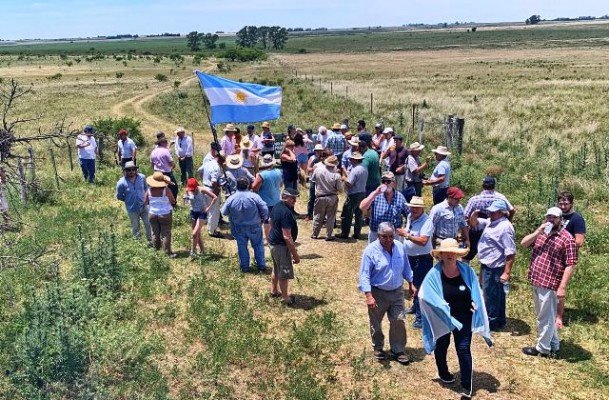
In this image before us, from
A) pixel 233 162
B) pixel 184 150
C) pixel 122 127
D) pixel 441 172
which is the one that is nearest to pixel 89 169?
pixel 184 150

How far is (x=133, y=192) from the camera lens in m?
9.98

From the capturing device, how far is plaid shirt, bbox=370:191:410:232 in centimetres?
803

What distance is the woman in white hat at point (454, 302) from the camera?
18.9 feet

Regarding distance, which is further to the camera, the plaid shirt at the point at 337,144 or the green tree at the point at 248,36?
the green tree at the point at 248,36

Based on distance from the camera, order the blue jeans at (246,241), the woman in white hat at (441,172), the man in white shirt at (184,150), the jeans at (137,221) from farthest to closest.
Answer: the man in white shirt at (184,150)
the jeans at (137,221)
the woman in white hat at (441,172)
the blue jeans at (246,241)

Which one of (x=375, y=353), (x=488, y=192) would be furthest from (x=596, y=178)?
(x=375, y=353)

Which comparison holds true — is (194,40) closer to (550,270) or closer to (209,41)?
(209,41)

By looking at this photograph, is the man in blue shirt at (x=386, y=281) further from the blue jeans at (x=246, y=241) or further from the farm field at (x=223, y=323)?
the blue jeans at (x=246, y=241)

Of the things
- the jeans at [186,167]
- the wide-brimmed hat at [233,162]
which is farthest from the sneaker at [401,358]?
the jeans at [186,167]

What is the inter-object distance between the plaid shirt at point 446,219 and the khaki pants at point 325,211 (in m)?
3.36

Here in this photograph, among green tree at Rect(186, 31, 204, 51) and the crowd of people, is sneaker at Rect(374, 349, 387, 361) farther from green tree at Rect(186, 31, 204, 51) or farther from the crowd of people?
green tree at Rect(186, 31, 204, 51)

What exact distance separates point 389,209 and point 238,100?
5366 millimetres

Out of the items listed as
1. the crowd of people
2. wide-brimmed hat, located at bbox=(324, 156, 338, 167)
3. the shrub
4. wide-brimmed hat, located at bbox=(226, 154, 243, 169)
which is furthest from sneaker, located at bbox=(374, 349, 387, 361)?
the shrub

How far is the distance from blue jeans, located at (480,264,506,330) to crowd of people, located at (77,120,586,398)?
0.01m
